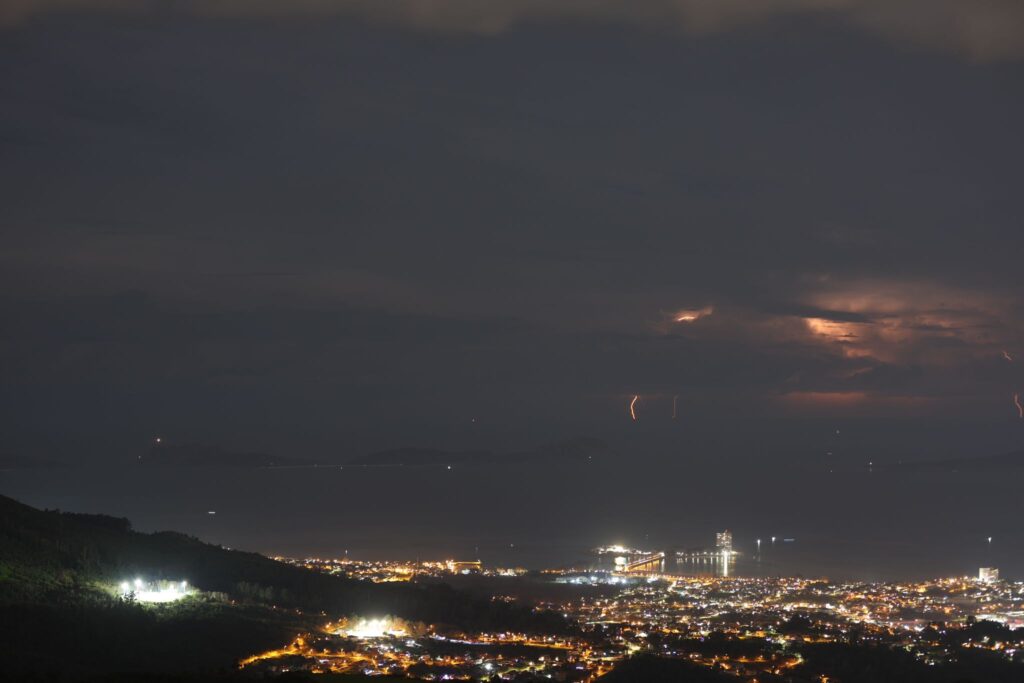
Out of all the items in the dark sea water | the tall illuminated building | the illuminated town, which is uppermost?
the dark sea water

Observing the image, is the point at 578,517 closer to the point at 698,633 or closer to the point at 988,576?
the point at 988,576

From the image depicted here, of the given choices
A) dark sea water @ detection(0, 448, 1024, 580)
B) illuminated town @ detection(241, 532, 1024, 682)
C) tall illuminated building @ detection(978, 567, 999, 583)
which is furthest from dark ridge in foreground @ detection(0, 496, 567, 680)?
dark sea water @ detection(0, 448, 1024, 580)

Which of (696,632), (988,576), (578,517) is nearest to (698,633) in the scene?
(696,632)

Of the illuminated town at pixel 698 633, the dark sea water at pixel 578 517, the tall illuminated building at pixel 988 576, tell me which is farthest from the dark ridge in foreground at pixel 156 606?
the dark sea water at pixel 578 517

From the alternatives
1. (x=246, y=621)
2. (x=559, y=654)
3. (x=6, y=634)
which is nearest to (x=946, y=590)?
(x=559, y=654)

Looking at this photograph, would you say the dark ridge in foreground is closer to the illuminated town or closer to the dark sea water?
the illuminated town

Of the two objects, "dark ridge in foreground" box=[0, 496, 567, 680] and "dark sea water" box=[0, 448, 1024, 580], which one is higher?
"dark sea water" box=[0, 448, 1024, 580]

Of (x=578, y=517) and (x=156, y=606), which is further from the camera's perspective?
(x=578, y=517)
